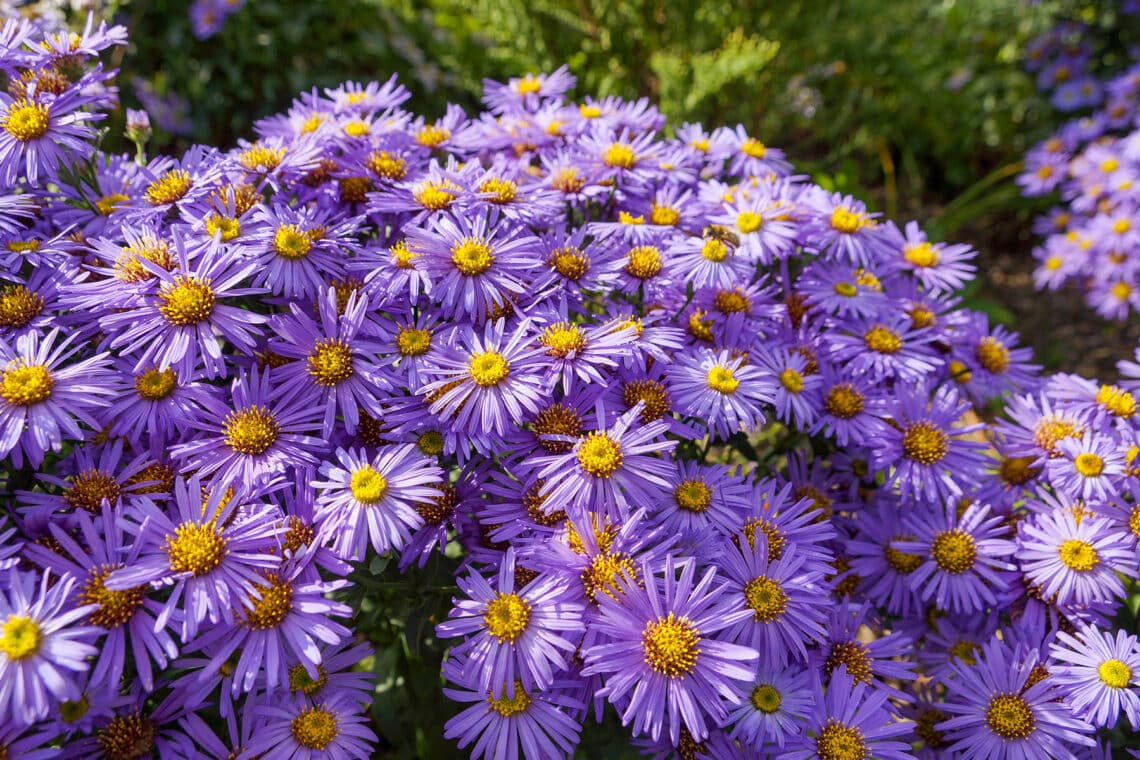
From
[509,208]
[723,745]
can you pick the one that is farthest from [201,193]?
[723,745]

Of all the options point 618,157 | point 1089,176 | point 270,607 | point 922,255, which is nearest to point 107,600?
point 270,607

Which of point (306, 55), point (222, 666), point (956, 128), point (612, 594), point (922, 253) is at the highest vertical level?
point (956, 128)

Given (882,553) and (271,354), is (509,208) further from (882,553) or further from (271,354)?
(882,553)

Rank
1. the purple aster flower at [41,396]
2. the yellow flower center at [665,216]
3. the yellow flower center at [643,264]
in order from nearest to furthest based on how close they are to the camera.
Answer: the purple aster flower at [41,396], the yellow flower center at [643,264], the yellow flower center at [665,216]

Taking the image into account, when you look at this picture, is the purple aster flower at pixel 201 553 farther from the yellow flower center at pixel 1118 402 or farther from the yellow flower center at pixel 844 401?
the yellow flower center at pixel 1118 402

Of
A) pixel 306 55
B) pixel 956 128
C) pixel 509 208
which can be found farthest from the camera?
pixel 956 128

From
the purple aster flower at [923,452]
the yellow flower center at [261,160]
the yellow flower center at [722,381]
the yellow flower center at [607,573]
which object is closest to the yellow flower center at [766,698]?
the yellow flower center at [607,573]

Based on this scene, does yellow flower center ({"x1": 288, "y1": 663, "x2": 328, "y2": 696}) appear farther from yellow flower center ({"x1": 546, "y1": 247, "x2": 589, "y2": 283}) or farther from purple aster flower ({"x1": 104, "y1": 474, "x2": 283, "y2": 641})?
yellow flower center ({"x1": 546, "y1": 247, "x2": 589, "y2": 283})

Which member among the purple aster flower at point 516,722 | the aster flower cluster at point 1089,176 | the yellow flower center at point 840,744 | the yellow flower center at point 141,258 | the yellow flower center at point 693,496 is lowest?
the purple aster flower at point 516,722
